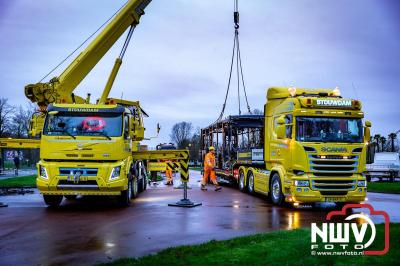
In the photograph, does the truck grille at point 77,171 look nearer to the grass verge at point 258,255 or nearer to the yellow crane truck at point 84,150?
the yellow crane truck at point 84,150

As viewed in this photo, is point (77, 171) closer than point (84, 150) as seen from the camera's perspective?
Yes

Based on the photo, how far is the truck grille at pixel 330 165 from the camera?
13.0m

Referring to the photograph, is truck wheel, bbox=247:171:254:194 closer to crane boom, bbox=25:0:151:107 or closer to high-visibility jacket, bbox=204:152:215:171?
high-visibility jacket, bbox=204:152:215:171

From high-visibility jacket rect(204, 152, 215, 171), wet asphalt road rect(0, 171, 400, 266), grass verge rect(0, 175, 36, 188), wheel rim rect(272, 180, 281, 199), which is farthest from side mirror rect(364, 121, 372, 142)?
grass verge rect(0, 175, 36, 188)

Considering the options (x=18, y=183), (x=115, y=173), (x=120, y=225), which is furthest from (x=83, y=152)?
(x=18, y=183)

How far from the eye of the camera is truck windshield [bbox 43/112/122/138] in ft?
44.5

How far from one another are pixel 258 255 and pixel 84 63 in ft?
40.8

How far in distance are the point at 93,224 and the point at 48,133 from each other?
13.5 feet

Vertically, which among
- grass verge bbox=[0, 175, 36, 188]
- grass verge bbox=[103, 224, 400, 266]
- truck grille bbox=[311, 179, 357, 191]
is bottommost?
grass verge bbox=[0, 175, 36, 188]

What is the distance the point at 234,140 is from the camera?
21.9 meters

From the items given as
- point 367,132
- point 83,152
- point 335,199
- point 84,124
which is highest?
point 84,124

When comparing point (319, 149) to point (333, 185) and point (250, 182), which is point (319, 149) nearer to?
point (333, 185)

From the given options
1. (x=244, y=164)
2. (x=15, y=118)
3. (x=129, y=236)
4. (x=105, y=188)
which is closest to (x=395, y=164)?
(x=244, y=164)

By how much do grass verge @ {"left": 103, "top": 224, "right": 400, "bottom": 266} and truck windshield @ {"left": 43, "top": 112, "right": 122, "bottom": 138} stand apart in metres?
6.99
